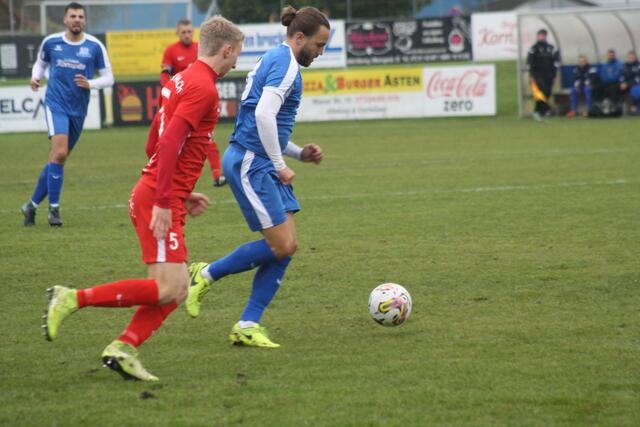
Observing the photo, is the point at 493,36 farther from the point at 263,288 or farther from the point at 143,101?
the point at 263,288

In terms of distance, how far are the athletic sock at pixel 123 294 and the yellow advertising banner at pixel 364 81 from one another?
892 inches

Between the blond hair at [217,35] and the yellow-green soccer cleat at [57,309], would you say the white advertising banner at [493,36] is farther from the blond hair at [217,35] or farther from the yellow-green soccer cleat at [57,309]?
the yellow-green soccer cleat at [57,309]

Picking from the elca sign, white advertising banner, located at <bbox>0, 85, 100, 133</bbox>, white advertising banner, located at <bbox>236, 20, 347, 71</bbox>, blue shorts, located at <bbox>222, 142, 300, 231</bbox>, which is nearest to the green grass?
blue shorts, located at <bbox>222, 142, 300, 231</bbox>

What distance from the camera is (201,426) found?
4.65m

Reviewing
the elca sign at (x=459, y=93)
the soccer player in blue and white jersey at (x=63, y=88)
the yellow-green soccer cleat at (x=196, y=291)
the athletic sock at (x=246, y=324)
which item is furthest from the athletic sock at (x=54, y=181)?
the elca sign at (x=459, y=93)

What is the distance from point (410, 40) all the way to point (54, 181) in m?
28.9

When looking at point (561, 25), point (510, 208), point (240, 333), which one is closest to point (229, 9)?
point (561, 25)

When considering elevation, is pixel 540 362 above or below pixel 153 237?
below

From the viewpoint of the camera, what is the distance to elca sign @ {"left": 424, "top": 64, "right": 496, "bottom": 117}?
2797cm

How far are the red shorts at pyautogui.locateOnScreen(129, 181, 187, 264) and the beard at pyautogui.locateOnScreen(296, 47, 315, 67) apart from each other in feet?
4.16

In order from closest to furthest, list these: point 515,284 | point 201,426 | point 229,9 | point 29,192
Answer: point 201,426 → point 515,284 → point 29,192 → point 229,9

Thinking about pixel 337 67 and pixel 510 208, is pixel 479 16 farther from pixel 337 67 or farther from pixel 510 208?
pixel 510 208

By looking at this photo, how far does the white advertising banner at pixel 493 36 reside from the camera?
129ft

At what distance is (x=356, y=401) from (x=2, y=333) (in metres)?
2.62
